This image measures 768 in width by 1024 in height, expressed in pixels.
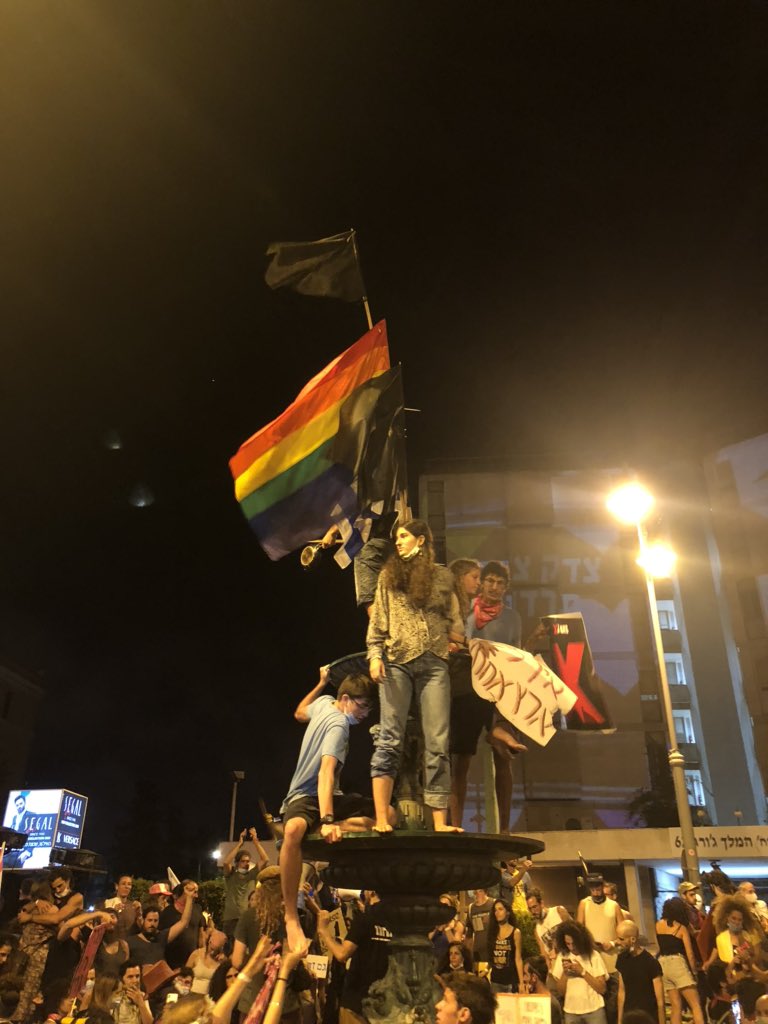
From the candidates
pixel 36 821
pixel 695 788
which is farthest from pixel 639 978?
pixel 36 821

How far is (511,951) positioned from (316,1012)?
2.78m

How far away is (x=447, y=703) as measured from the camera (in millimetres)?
5621

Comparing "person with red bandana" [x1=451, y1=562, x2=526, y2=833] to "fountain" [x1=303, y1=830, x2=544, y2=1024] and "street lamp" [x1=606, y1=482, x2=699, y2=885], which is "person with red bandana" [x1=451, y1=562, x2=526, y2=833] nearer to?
"fountain" [x1=303, y1=830, x2=544, y2=1024]

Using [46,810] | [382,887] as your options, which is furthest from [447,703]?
[46,810]

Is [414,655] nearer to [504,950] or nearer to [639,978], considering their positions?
[639,978]

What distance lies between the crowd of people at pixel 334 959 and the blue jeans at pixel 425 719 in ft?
2.77

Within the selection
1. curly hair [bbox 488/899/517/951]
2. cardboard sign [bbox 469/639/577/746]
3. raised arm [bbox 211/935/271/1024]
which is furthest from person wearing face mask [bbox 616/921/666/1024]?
raised arm [bbox 211/935/271/1024]

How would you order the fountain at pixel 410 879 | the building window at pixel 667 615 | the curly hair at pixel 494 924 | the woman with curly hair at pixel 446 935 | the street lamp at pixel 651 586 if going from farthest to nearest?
1. the building window at pixel 667 615
2. the street lamp at pixel 651 586
3. the curly hair at pixel 494 924
4. the woman with curly hair at pixel 446 935
5. the fountain at pixel 410 879

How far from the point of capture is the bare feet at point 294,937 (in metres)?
5.07

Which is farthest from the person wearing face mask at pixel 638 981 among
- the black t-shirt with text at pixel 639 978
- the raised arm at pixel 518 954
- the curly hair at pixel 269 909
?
the curly hair at pixel 269 909

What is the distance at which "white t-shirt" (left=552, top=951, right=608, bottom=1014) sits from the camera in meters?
6.89

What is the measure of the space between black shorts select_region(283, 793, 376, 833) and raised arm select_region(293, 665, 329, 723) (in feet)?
2.34

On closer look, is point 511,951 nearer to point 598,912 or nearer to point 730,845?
point 598,912

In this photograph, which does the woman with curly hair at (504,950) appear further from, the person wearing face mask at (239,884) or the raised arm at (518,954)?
the person wearing face mask at (239,884)
